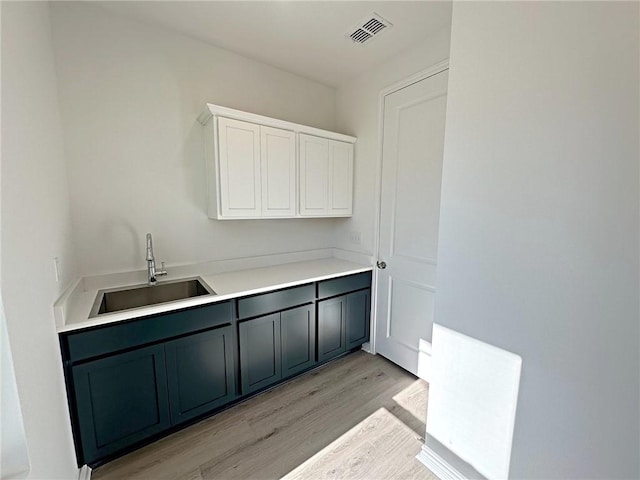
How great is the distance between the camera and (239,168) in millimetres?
2010

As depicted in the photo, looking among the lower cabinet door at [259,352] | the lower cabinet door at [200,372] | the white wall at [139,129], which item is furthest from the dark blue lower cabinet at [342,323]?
the white wall at [139,129]

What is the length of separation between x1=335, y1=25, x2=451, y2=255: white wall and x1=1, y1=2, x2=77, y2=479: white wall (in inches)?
86.8

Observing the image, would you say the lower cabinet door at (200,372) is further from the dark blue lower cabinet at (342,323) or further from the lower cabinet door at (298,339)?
the dark blue lower cabinet at (342,323)

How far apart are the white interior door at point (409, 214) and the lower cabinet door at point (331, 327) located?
1.37 ft

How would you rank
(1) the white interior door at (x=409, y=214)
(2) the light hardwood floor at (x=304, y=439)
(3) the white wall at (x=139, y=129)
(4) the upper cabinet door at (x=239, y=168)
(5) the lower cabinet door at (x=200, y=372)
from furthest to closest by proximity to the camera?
(1) the white interior door at (x=409, y=214), (4) the upper cabinet door at (x=239, y=168), (3) the white wall at (x=139, y=129), (5) the lower cabinet door at (x=200, y=372), (2) the light hardwood floor at (x=304, y=439)

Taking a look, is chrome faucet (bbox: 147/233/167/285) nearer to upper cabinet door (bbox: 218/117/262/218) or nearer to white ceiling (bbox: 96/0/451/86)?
upper cabinet door (bbox: 218/117/262/218)

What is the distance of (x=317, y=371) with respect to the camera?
2.38 metres

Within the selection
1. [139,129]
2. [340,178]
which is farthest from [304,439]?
[139,129]

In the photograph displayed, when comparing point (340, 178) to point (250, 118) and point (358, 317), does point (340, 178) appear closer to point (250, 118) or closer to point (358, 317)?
point (250, 118)

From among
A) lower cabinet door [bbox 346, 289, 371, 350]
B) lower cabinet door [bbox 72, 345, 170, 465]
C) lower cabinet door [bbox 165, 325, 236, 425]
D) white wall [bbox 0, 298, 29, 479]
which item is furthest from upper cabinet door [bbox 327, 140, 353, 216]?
white wall [bbox 0, 298, 29, 479]

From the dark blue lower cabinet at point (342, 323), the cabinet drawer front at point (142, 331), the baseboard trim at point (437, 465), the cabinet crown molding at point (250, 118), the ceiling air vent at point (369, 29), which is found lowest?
the baseboard trim at point (437, 465)

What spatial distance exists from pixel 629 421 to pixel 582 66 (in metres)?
1.22

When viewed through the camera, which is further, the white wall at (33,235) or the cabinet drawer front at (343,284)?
the cabinet drawer front at (343,284)

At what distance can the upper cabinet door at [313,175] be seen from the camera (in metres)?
2.36
